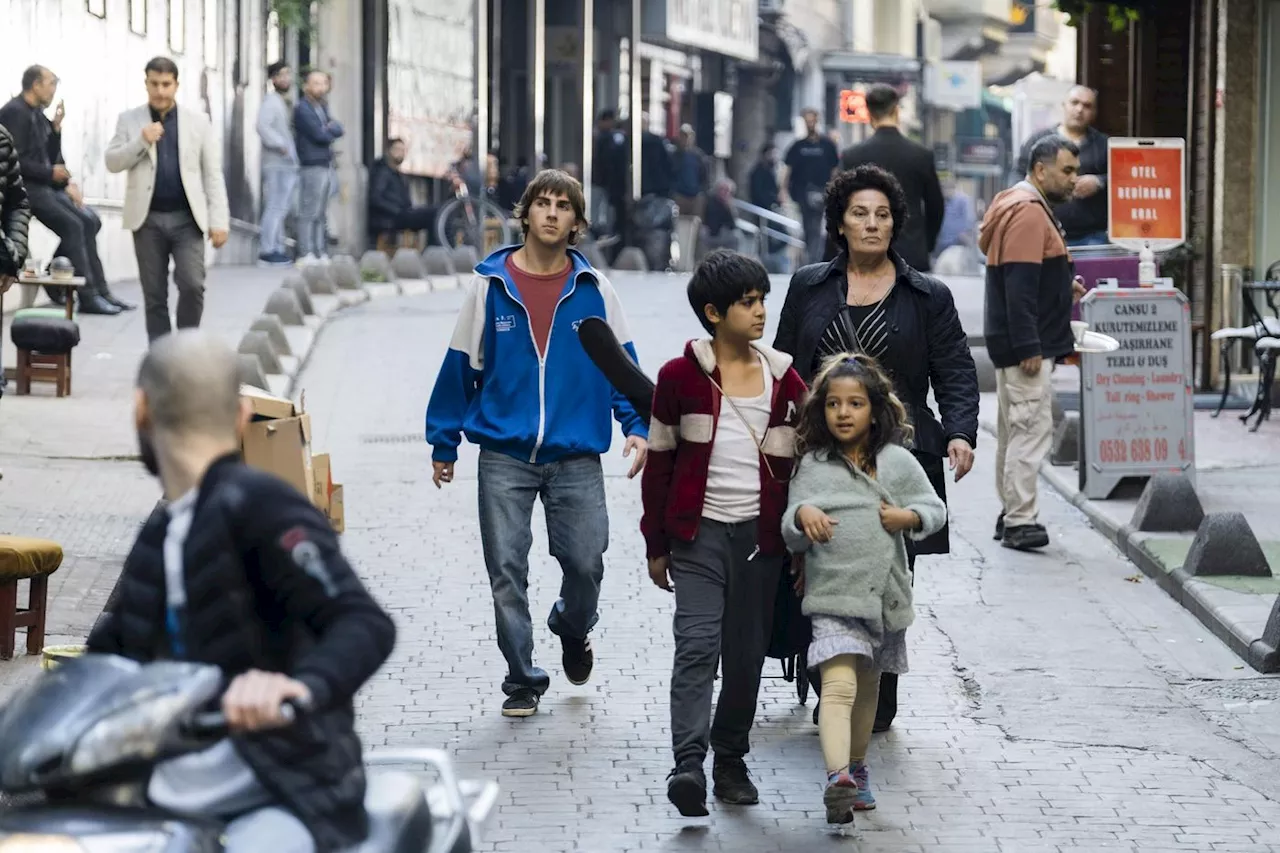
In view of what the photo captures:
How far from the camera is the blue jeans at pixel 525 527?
7.15 metres

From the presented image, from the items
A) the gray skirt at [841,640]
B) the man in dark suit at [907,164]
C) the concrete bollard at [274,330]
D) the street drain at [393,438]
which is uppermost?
the man in dark suit at [907,164]

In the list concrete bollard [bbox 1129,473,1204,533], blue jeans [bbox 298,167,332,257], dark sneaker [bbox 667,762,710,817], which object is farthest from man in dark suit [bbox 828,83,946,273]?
blue jeans [bbox 298,167,332,257]

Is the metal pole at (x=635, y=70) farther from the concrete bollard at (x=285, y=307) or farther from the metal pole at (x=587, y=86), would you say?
the concrete bollard at (x=285, y=307)

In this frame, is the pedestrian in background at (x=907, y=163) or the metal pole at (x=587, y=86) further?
the metal pole at (x=587, y=86)

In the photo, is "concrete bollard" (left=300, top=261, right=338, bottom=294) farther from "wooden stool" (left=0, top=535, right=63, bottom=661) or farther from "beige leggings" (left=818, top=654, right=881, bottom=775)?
"beige leggings" (left=818, top=654, right=881, bottom=775)

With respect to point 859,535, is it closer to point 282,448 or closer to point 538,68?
point 282,448

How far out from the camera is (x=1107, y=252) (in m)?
16.1

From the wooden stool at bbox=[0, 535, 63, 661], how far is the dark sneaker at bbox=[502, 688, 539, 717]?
5.41 feet

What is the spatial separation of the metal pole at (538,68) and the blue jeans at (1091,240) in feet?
67.6

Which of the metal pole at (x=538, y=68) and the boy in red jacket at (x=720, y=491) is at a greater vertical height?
the metal pole at (x=538, y=68)

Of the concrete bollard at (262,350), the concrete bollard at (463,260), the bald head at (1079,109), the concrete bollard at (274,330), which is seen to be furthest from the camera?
the concrete bollard at (463,260)

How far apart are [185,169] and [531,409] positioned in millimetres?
7256

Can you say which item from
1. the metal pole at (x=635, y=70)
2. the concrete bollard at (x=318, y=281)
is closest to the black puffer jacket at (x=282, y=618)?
the concrete bollard at (x=318, y=281)

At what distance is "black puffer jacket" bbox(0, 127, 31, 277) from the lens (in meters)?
10.3
